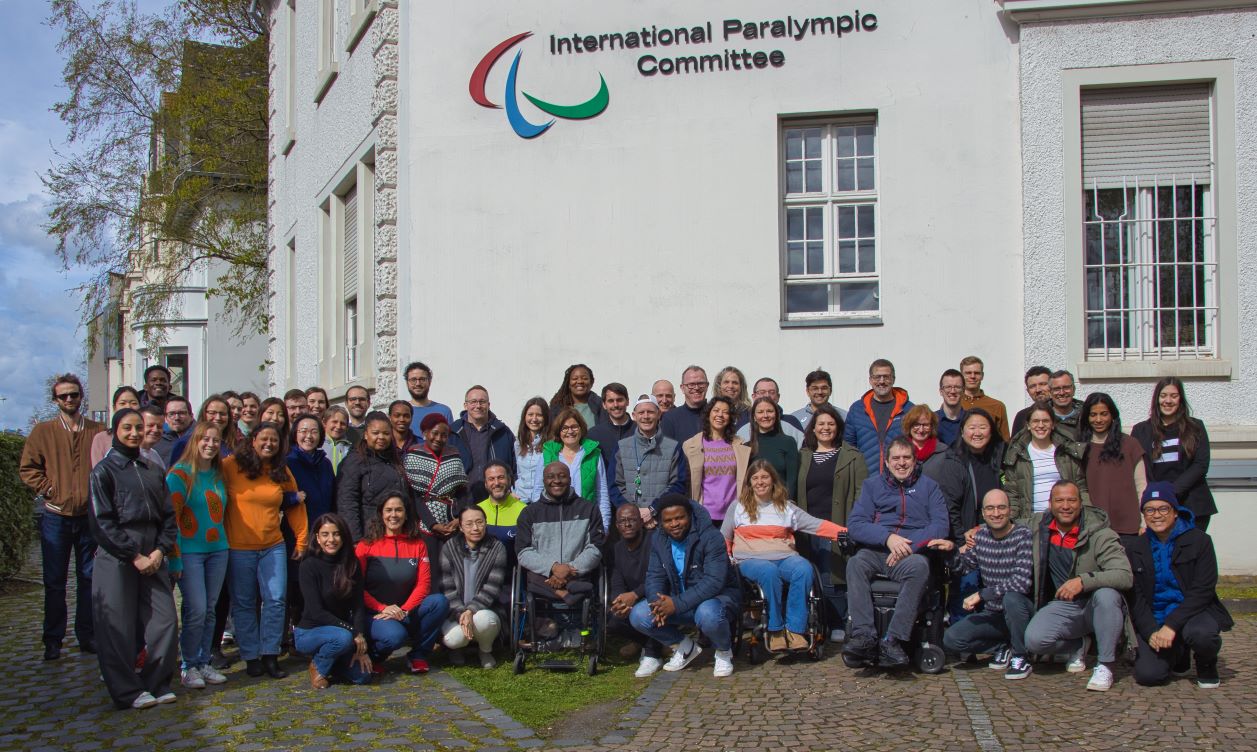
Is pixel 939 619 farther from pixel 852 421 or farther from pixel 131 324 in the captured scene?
pixel 131 324

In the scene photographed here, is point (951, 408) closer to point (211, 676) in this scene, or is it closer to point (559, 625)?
point (559, 625)

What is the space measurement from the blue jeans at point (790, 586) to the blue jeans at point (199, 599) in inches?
136

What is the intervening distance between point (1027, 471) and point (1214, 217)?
4244 millimetres

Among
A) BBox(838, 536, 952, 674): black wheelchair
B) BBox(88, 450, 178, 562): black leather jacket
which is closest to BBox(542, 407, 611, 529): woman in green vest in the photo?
BBox(838, 536, 952, 674): black wheelchair

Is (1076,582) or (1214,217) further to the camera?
(1214,217)

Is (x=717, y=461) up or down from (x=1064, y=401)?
down

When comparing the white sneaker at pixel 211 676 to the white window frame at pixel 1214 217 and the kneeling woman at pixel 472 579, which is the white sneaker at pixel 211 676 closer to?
the kneeling woman at pixel 472 579

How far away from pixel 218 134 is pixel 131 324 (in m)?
4.35

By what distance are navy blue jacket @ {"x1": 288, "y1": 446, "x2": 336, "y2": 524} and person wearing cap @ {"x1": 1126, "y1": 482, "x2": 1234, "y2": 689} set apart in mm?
5319

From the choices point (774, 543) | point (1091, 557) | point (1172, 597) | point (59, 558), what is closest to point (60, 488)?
point (59, 558)

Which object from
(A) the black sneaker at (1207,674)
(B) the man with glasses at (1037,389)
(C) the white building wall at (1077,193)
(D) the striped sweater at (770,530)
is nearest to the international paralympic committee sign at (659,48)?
(C) the white building wall at (1077,193)

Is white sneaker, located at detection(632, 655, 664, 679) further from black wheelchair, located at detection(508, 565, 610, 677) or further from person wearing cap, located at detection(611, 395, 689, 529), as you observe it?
person wearing cap, located at detection(611, 395, 689, 529)

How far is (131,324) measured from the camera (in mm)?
25016

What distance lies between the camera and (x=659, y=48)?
1147 centimetres
